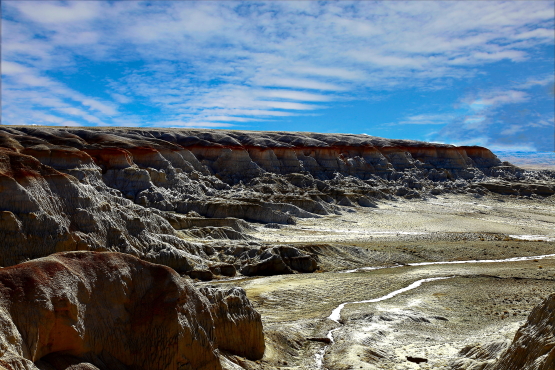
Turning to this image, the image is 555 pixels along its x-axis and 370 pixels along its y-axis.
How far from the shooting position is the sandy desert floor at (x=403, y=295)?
1414cm

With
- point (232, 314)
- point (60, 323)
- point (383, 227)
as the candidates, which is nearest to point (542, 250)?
point (383, 227)

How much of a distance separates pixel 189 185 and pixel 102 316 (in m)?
46.8

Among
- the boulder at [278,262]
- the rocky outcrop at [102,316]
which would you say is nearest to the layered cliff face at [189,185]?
the boulder at [278,262]

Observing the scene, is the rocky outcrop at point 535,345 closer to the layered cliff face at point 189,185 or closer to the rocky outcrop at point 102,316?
the rocky outcrop at point 102,316

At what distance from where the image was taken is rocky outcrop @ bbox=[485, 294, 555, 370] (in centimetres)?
959

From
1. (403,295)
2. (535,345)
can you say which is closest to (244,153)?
(403,295)

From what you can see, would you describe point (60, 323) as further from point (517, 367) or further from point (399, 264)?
point (399, 264)

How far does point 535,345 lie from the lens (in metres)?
10.2

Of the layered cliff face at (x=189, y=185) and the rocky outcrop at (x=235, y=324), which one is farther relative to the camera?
the layered cliff face at (x=189, y=185)

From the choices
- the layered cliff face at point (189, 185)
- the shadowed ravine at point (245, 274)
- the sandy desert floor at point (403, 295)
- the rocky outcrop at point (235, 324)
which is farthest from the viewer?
the layered cliff face at point (189, 185)

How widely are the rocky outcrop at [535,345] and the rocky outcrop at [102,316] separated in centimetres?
611

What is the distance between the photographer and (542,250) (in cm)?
3525

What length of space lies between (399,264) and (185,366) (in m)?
22.6

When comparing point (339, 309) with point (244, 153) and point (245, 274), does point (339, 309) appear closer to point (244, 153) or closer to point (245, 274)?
point (245, 274)
